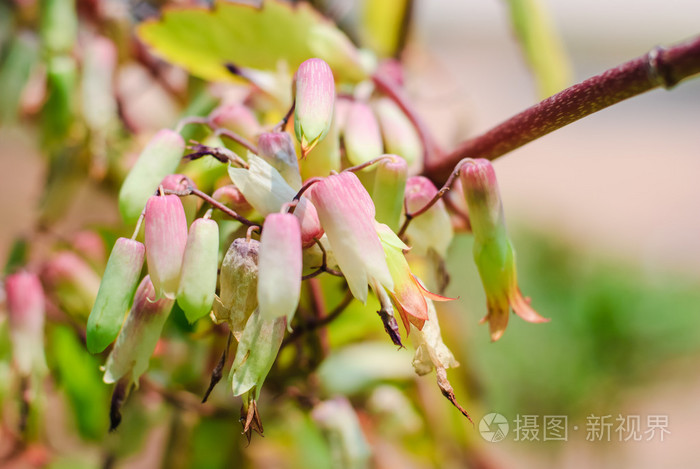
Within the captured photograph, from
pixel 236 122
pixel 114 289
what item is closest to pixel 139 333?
pixel 114 289

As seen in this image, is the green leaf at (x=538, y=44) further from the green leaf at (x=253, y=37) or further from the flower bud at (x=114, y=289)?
the flower bud at (x=114, y=289)

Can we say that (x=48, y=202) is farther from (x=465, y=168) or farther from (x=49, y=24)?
(x=465, y=168)

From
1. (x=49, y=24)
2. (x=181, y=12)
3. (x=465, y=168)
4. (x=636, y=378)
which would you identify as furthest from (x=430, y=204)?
(x=636, y=378)

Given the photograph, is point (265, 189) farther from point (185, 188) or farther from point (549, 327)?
point (549, 327)

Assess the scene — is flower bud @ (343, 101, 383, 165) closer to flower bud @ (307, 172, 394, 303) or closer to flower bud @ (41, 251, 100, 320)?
flower bud @ (307, 172, 394, 303)

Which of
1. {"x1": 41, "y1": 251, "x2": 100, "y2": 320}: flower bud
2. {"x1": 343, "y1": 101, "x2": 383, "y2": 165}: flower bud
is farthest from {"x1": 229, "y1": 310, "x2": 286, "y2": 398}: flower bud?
{"x1": 41, "y1": 251, "x2": 100, "y2": 320}: flower bud

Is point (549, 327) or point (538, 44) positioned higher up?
point (538, 44)
